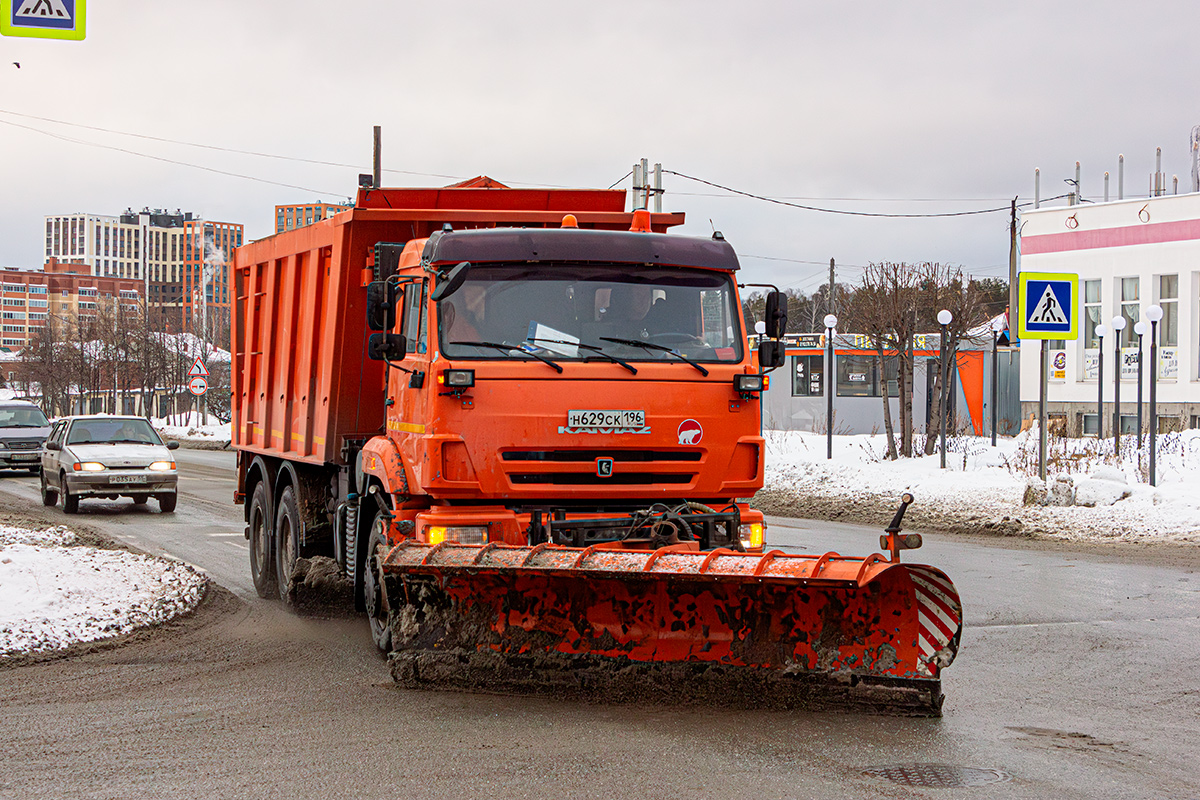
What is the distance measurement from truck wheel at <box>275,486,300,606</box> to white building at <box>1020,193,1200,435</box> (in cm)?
2681

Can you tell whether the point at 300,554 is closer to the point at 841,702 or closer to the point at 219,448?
the point at 841,702

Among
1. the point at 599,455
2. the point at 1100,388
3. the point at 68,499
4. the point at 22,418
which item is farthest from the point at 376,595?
the point at 22,418

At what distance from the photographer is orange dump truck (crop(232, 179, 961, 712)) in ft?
21.1

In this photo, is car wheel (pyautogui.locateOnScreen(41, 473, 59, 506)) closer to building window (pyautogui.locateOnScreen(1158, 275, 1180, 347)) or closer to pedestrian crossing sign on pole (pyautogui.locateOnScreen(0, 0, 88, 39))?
pedestrian crossing sign on pole (pyautogui.locateOnScreen(0, 0, 88, 39))

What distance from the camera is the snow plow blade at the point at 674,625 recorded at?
6305mm

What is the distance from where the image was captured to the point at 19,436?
28.3 metres

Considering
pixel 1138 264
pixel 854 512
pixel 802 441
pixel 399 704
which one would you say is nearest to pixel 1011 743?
pixel 399 704

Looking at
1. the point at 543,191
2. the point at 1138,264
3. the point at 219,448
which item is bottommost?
the point at 219,448

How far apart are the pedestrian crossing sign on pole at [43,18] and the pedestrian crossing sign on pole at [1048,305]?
490 inches

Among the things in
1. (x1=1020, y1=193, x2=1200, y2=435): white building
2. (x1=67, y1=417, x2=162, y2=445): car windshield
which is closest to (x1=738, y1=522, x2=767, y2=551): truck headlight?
(x1=67, y1=417, x2=162, y2=445): car windshield

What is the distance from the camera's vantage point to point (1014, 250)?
33.9 meters

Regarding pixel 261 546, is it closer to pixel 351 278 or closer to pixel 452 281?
pixel 351 278

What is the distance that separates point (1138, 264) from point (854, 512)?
22.4 meters

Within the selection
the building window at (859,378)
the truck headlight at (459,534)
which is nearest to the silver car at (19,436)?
the building window at (859,378)
